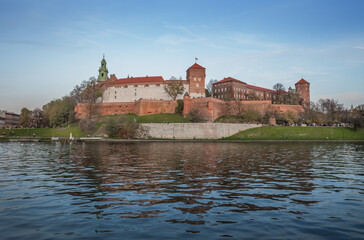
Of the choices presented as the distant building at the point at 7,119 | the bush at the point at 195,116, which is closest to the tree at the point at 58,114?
the bush at the point at 195,116

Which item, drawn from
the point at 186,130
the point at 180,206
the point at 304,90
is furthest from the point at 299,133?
the point at 180,206

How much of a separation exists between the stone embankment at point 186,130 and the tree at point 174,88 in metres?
21.1

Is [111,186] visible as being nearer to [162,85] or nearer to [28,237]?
[28,237]

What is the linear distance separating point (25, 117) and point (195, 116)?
66369 mm

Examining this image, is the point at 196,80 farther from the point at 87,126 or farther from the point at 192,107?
the point at 87,126

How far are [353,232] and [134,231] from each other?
17.6 ft

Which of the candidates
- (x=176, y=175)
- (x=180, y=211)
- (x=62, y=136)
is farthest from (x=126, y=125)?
(x=180, y=211)

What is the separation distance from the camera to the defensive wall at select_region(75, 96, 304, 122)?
76.4 meters

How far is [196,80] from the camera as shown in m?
87.7

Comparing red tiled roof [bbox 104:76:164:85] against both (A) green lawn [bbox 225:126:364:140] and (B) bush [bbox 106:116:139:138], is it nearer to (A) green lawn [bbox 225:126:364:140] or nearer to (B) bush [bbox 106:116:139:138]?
(B) bush [bbox 106:116:139:138]

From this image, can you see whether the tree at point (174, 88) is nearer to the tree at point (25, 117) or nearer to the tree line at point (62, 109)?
the tree line at point (62, 109)

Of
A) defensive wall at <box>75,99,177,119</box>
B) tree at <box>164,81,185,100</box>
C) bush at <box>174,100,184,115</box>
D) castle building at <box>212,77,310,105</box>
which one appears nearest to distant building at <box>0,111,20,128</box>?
defensive wall at <box>75,99,177,119</box>

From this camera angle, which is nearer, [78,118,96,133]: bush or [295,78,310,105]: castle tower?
[78,118,96,133]: bush

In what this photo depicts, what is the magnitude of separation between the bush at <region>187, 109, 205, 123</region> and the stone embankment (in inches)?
206
